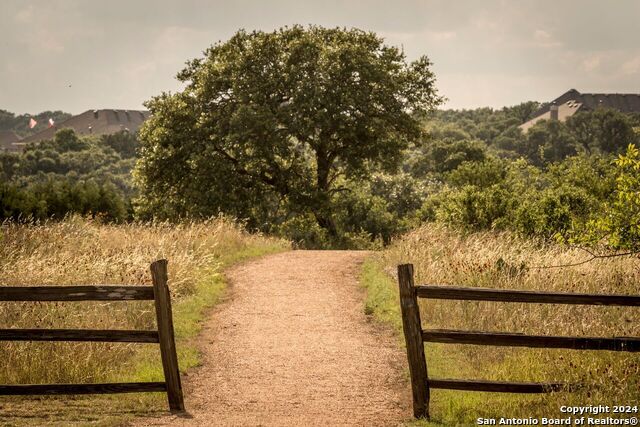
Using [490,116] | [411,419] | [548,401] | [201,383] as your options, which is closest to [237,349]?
[201,383]

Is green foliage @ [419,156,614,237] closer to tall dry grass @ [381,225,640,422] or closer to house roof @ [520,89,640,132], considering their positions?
tall dry grass @ [381,225,640,422]

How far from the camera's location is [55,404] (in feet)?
28.1

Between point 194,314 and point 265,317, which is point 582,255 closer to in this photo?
point 265,317

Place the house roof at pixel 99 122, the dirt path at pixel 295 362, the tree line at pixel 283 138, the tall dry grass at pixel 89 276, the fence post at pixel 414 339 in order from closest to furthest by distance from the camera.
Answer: the fence post at pixel 414 339, the dirt path at pixel 295 362, the tall dry grass at pixel 89 276, the tree line at pixel 283 138, the house roof at pixel 99 122

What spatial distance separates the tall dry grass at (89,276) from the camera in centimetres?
961

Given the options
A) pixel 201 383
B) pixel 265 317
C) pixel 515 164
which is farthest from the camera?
pixel 515 164

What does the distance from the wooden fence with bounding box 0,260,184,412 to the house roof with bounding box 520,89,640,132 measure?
133608 millimetres

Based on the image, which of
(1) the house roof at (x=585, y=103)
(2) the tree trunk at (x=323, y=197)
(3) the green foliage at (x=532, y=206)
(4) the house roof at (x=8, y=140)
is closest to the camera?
(3) the green foliage at (x=532, y=206)

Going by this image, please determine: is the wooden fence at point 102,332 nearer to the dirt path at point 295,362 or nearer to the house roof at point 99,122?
the dirt path at point 295,362

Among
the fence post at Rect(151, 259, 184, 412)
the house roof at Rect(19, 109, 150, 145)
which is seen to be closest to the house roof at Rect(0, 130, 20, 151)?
the house roof at Rect(19, 109, 150, 145)

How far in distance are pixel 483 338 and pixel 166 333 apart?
3.67 meters

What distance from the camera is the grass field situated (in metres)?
8.57

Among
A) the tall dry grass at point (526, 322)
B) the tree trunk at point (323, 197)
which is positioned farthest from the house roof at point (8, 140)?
the tall dry grass at point (526, 322)

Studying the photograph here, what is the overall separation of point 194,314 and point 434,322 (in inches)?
184
